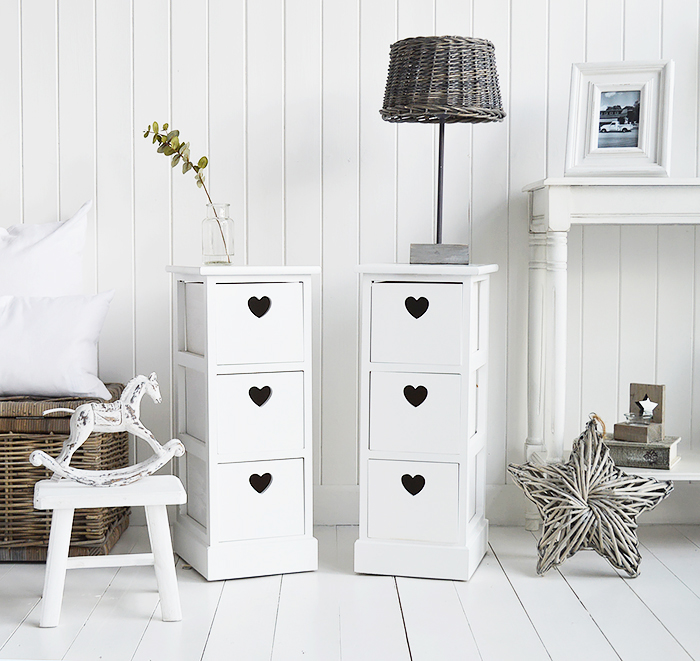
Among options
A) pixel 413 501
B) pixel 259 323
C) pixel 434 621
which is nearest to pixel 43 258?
pixel 259 323

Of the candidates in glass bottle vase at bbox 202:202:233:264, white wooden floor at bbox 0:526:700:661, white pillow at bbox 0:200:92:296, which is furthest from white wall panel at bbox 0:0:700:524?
white wooden floor at bbox 0:526:700:661

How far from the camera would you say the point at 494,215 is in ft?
7.61

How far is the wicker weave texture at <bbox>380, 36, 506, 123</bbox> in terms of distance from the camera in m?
1.88

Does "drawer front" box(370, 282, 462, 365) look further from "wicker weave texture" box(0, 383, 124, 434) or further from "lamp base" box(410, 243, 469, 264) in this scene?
"wicker weave texture" box(0, 383, 124, 434)

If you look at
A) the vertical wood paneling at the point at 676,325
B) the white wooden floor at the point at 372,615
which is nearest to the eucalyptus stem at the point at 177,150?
the white wooden floor at the point at 372,615

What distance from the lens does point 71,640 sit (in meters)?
1.54

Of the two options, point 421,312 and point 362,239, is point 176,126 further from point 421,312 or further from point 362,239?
point 421,312

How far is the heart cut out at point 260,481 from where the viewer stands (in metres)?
1.93

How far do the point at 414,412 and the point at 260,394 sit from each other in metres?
0.37

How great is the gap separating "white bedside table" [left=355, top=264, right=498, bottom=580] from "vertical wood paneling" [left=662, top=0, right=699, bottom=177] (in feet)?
2.72

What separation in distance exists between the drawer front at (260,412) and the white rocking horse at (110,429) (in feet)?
0.69

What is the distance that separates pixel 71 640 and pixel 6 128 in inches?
57.1

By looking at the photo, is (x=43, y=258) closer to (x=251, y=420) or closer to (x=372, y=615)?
(x=251, y=420)

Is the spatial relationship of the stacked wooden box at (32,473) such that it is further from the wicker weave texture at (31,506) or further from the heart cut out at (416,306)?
the heart cut out at (416,306)
